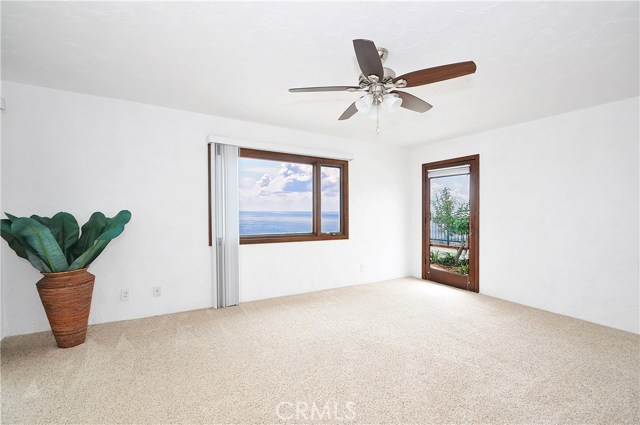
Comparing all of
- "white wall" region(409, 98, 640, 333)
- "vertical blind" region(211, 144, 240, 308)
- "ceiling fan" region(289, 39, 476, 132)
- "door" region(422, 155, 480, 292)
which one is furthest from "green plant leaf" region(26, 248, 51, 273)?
"white wall" region(409, 98, 640, 333)

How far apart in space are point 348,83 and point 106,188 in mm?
2775

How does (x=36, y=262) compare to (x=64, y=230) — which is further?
(x=64, y=230)

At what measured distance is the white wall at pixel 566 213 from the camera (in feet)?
10.2

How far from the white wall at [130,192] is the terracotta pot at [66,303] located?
0.49 metres

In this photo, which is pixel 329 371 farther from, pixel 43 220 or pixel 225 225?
pixel 43 220

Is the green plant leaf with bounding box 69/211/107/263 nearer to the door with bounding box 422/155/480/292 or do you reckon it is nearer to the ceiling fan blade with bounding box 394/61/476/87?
the ceiling fan blade with bounding box 394/61/476/87

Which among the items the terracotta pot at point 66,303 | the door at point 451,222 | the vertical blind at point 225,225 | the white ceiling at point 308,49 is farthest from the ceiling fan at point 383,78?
the door at point 451,222

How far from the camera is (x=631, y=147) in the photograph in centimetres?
305

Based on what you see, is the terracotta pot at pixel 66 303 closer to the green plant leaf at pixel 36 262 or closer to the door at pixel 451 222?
the green plant leaf at pixel 36 262

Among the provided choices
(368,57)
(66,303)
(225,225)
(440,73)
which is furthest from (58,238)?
(440,73)

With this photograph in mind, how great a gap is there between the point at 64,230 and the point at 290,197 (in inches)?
103

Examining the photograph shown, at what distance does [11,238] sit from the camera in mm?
2477

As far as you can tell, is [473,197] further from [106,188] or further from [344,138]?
[106,188]

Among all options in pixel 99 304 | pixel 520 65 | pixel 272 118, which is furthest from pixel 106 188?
pixel 520 65
